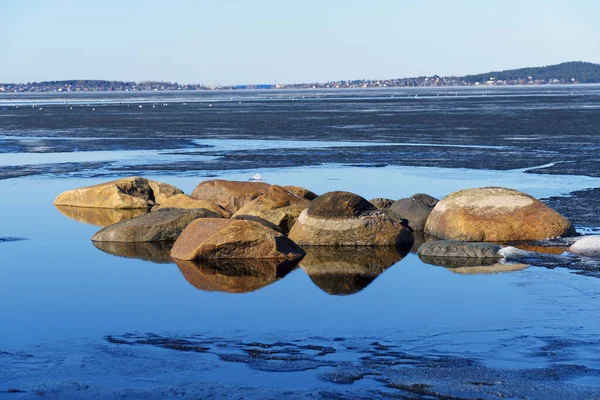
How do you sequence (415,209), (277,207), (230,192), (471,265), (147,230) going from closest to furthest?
(471,265), (147,230), (277,207), (415,209), (230,192)

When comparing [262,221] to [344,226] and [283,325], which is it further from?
[283,325]

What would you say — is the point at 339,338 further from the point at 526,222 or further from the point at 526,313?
the point at 526,222

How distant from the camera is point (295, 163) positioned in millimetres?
30438

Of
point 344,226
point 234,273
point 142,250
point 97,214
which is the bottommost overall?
point 97,214

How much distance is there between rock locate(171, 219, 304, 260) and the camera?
1531cm

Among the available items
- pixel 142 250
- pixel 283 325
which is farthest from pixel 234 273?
pixel 283 325

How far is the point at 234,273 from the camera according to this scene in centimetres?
1421

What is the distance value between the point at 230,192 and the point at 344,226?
13.9ft

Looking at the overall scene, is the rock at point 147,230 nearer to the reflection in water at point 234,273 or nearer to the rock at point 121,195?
the reflection in water at point 234,273

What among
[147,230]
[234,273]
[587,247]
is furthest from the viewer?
[147,230]

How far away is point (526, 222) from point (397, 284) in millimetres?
4193

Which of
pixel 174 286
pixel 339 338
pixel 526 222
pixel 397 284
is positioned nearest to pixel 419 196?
pixel 526 222

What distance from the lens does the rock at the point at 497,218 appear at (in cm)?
1634

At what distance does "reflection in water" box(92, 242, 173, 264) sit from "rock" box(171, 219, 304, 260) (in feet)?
1.19
